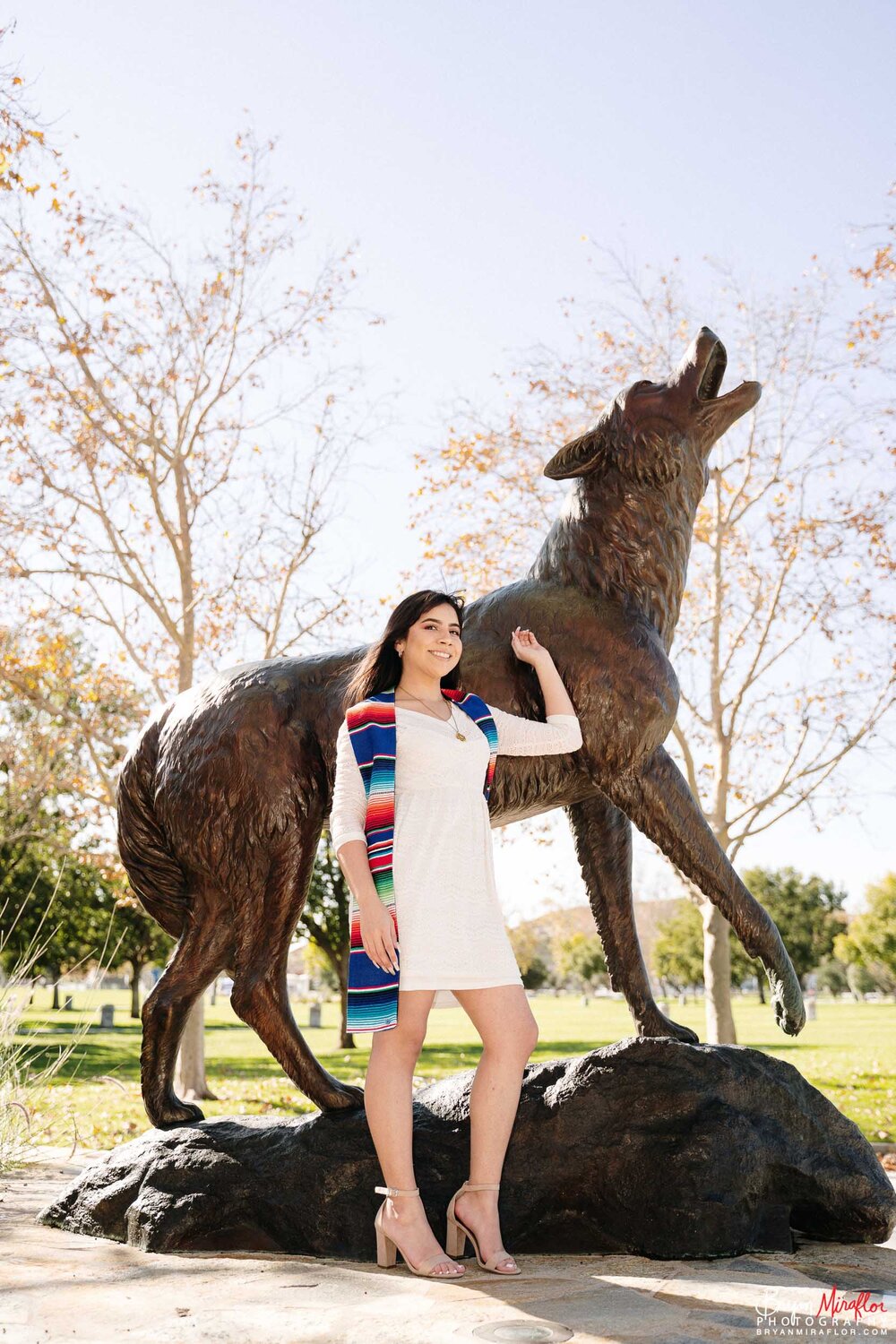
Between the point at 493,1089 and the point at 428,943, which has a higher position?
the point at 428,943

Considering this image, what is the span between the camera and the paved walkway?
2.50m

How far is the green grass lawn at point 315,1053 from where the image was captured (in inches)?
361

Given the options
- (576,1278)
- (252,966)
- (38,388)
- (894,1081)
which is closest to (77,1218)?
(252,966)

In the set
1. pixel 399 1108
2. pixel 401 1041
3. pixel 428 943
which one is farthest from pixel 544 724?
pixel 399 1108

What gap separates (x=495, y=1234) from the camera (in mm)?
Answer: 3104

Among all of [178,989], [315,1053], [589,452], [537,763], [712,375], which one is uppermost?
[712,375]

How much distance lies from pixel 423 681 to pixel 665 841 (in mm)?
1011

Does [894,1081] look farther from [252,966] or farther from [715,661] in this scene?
[252,966]

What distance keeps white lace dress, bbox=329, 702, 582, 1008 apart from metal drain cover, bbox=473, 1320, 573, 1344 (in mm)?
845

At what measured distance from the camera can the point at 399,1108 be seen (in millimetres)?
3111

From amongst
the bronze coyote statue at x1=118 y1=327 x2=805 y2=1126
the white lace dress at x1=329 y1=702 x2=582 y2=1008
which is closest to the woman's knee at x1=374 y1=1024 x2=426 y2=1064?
the white lace dress at x1=329 y1=702 x2=582 y2=1008

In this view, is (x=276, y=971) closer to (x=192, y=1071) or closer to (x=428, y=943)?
(x=428, y=943)

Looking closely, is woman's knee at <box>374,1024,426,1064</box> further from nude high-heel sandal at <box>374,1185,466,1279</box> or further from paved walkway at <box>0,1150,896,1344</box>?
paved walkway at <box>0,1150,896,1344</box>

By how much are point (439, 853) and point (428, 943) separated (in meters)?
0.26
